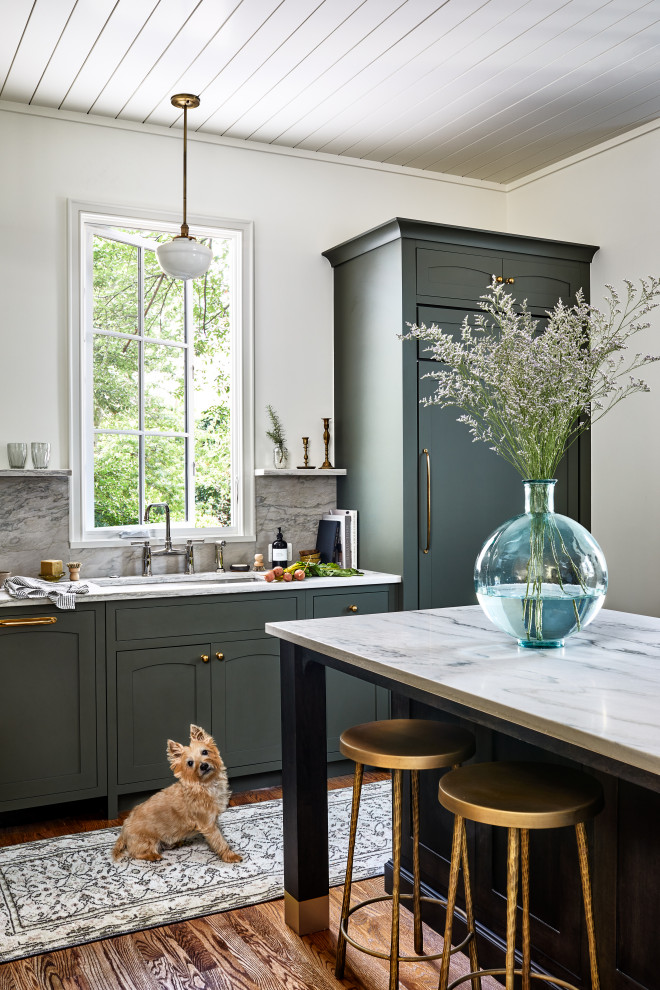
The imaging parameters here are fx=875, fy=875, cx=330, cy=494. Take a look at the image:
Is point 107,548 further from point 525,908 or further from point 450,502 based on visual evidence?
point 525,908

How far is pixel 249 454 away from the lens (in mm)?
4484

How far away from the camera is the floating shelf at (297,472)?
4434mm

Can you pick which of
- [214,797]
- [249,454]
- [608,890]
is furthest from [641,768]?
[249,454]

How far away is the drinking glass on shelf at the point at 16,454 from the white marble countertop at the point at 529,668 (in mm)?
1893

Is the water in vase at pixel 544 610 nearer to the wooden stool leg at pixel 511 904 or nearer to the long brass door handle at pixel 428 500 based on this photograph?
the wooden stool leg at pixel 511 904

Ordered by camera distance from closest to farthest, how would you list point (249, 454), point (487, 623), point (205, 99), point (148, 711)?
point (487, 623), point (148, 711), point (205, 99), point (249, 454)

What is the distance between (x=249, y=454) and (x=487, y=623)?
2.23 m

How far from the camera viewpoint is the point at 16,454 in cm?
388

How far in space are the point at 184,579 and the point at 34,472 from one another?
0.84 m

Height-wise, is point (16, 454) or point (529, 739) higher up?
point (16, 454)

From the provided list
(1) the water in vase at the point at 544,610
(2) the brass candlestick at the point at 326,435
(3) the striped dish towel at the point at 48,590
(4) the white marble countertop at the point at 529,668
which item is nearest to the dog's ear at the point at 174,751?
(3) the striped dish towel at the point at 48,590

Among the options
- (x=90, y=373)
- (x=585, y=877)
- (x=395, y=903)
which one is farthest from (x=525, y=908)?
(x=90, y=373)

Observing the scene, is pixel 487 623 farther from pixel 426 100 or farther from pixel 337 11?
pixel 426 100

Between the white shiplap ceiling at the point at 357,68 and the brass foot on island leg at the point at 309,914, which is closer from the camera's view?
the brass foot on island leg at the point at 309,914
